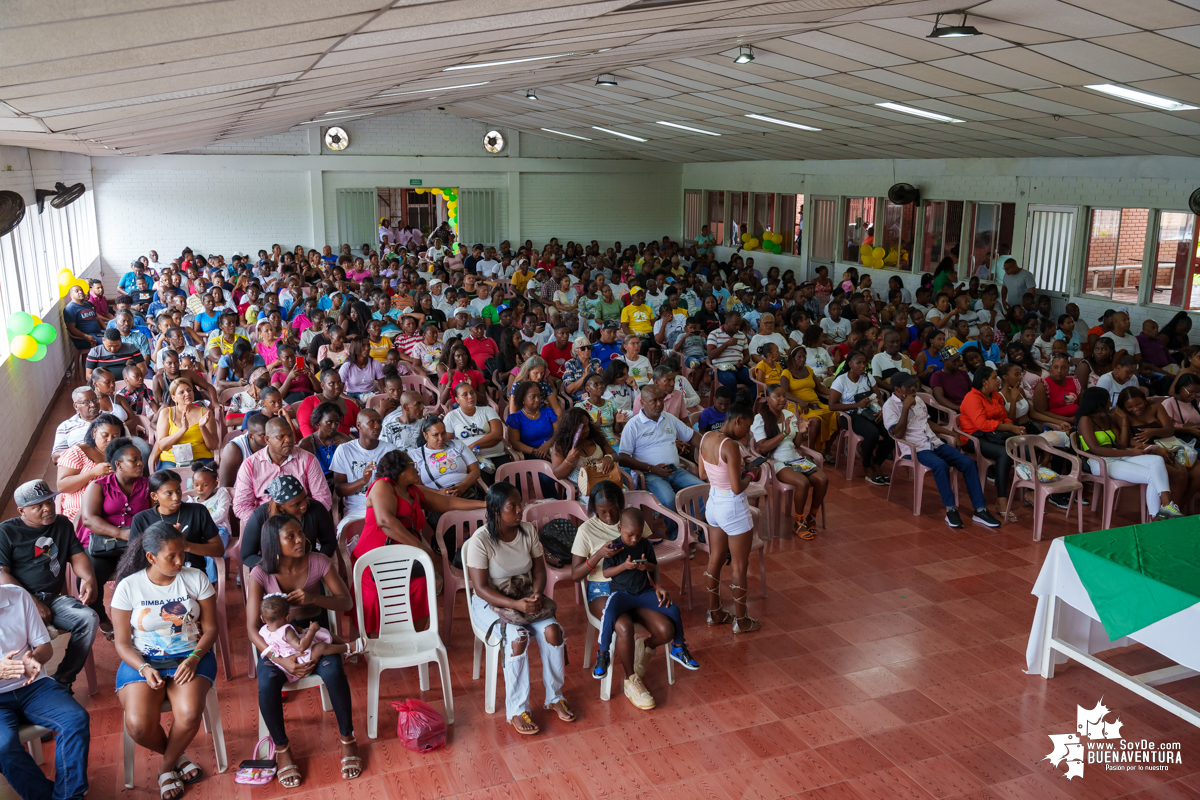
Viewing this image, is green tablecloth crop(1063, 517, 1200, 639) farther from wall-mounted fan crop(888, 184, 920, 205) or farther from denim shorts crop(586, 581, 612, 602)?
wall-mounted fan crop(888, 184, 920, 205)

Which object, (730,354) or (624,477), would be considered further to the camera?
(730,354)

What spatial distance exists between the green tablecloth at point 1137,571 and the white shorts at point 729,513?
1.68 meters

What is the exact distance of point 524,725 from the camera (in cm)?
445

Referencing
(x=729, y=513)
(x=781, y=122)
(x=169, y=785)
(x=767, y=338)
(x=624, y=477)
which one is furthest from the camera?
(x=781, y=122)

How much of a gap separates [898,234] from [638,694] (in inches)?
518

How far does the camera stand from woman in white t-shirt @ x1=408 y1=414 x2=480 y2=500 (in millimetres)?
6059

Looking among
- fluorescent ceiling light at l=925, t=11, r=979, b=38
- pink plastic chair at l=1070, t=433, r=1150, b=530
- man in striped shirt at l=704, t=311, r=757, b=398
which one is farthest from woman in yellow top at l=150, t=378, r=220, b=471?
pink plastic chair at l=1070, t=433, r=1150, b=530

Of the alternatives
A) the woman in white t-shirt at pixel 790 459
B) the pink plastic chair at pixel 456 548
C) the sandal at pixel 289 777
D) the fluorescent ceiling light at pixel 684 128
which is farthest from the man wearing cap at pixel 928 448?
the fluorescent ceiling light at pixel 684 128

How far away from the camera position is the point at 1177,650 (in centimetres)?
420

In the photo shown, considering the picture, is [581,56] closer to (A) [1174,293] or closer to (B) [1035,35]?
(B) [1035,35]

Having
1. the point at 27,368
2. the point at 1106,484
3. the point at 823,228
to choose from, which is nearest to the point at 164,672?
the point at 1106,484

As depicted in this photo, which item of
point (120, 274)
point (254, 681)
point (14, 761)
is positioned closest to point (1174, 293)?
point (254, 681)

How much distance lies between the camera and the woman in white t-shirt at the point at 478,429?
662cm

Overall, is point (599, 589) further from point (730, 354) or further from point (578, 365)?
point (730, 354)
